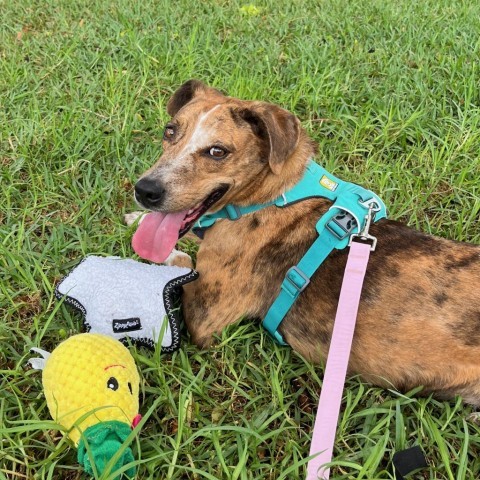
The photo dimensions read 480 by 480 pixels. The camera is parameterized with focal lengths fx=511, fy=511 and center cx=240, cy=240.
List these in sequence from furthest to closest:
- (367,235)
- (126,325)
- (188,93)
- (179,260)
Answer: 1. (188,93)
2. (179,260)
3. (126,325)
4. (367,235)

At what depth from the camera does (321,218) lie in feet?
9.83

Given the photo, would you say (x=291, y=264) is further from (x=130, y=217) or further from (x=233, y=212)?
(x=130, y=217)

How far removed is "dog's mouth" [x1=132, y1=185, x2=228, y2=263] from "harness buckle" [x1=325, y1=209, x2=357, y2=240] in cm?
70

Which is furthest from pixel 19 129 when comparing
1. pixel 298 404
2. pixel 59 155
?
pixel 298 404

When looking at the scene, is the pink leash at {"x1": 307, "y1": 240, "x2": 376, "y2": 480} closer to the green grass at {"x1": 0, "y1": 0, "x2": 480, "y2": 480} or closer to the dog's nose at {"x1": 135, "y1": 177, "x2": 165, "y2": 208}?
the green grass at {"x1": 0, "y1": 0, "x2": 480, "y2": 480}

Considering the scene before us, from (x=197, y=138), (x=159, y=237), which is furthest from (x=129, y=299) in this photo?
(x=197, y=138)

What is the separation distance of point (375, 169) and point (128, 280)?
246cm

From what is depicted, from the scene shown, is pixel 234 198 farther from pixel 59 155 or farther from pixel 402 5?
pixel 402 5

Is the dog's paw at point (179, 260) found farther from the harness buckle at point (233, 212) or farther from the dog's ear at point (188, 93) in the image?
the dog's ear at point (188, 93)

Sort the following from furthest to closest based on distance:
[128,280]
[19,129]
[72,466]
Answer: [19,129] → [128,280] → [72,466]

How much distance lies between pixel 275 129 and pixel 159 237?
97 cm

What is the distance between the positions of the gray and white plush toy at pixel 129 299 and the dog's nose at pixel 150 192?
0.44m

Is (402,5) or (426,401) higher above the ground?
(402,5)

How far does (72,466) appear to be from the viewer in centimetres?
251
